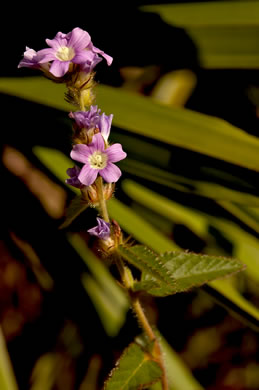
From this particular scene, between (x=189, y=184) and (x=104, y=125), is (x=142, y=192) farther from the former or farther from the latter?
(x=104, y=125)

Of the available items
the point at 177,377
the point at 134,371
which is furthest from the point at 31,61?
the point at 177,377

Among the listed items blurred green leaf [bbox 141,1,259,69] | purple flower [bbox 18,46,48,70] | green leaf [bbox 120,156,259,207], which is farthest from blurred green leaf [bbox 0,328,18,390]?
blurred green leaf [bbox 141,1,259,69]

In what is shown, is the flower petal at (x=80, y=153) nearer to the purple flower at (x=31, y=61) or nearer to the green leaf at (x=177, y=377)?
the purple flower at (x=31, y=61)

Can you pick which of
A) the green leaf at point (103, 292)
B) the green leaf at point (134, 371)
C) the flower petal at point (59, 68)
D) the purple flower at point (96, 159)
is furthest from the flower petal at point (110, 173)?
the green leaf at point (103, 292)

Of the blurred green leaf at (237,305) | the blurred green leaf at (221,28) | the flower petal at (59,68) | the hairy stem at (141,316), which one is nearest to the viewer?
the flower petal at (59,68)

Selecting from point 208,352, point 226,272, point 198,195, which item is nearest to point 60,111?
point 198,195

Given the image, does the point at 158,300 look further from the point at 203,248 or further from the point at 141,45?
the point at 141,45
